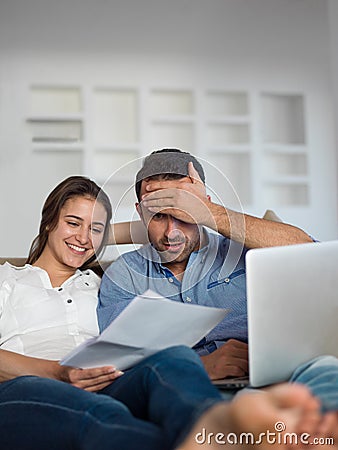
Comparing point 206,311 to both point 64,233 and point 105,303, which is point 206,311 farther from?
point 64,233

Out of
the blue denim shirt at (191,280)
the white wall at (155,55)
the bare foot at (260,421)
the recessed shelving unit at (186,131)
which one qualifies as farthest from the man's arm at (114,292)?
the recessed shelving unit at (186,131)

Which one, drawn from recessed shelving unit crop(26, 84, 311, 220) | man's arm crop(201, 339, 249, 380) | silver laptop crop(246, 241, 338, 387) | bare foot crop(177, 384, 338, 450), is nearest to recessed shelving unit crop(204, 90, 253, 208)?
recessed shelving unit crop(26, 84, 311, 220)

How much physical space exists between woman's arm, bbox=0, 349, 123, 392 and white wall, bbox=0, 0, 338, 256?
9.64ft

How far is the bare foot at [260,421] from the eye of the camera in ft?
3.31

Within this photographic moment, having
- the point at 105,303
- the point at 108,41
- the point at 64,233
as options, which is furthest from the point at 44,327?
the point at 108,41

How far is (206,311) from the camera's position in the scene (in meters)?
1.47

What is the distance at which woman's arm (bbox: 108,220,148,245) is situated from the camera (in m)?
2.02

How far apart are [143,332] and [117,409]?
0.24 meters

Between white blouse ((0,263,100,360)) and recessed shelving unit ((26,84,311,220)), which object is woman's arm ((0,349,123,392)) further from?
recessed shelving unit ((26,84,311,220))

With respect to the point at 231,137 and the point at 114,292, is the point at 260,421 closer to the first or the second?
the point at 114,292

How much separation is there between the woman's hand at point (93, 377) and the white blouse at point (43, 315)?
0.27 m

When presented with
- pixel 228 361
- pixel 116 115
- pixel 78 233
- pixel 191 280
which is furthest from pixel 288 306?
pixel 116 115

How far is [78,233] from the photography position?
206cm

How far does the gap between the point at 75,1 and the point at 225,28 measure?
1148 millimetres
